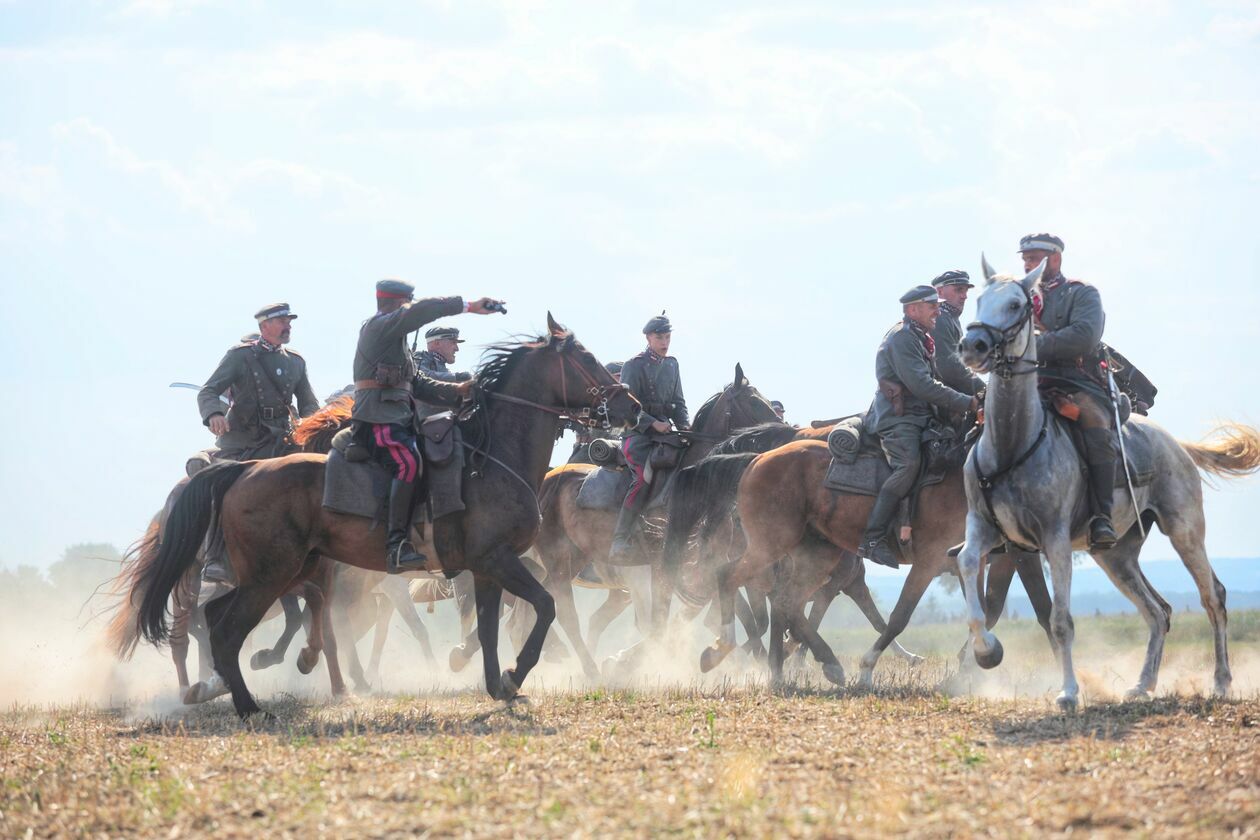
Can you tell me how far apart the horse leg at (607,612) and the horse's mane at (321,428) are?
20.4ft

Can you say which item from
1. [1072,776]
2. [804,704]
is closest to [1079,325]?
[804,704]

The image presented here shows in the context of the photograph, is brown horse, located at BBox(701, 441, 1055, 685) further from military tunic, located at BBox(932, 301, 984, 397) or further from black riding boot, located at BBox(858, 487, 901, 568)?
military tunic, located at BBox(932, 301, 984, 397)

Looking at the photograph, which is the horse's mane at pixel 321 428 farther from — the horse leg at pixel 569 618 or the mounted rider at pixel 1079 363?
the mounted rider at pixel 1079 363

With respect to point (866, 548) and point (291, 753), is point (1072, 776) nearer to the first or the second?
point (291, 753)

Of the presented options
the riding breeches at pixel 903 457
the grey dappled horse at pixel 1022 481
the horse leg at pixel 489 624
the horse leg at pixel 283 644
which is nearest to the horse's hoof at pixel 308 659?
the horse leg at pixel 283 644

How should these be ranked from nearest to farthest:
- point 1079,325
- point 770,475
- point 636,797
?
point 636,797 < point 1079,325 < point 770,475

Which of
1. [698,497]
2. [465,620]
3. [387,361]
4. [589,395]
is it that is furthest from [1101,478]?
[465,620]

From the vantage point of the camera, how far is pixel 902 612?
14078 mm

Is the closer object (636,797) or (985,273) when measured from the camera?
(636,797)

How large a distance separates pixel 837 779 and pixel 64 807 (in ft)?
13.6

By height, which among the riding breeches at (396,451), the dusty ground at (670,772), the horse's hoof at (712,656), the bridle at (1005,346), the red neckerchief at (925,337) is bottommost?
the dusty ground at (670,772)

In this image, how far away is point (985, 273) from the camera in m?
11.5

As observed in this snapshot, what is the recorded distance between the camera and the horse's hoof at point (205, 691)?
13.1 metres

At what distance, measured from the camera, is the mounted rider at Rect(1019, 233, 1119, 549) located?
11.9m
